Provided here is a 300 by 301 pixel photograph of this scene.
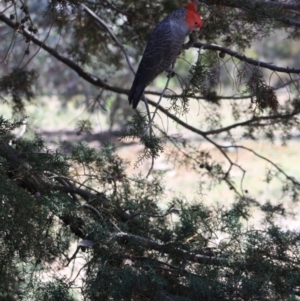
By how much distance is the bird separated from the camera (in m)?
2.87

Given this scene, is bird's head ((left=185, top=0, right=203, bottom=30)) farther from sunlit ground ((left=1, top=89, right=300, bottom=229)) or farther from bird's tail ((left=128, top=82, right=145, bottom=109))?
sunlit ground ((left=1, top=89, right=300, bottom=229))

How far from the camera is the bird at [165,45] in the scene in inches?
113

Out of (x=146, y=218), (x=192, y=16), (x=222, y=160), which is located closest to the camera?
(x=192, y=16)

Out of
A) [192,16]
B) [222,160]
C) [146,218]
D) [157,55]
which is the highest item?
[222,160]

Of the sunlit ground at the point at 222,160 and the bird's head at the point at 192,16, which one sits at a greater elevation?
the sunlit ground at the point at 222,160

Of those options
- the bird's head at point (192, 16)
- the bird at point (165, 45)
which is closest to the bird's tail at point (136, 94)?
the bird at point (165, 45)

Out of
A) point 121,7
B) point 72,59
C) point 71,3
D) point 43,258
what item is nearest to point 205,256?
point 43,258

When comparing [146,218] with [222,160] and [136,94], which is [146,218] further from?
[222,160]

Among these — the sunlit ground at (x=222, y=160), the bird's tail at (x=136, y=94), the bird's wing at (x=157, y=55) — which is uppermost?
the sunlit ground at (x=222, y=160)

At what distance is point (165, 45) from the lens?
9.46ft

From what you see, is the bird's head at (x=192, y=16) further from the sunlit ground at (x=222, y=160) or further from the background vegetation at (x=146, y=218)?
the sunlit ground at (x=222, y=160)

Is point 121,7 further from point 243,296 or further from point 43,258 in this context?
point 243,296

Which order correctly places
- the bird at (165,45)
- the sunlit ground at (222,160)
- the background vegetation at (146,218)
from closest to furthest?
the background vegetation at (146,218), the bird at (165,45), the sunlit ground at (222,160)

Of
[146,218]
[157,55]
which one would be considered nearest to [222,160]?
[146,218]
